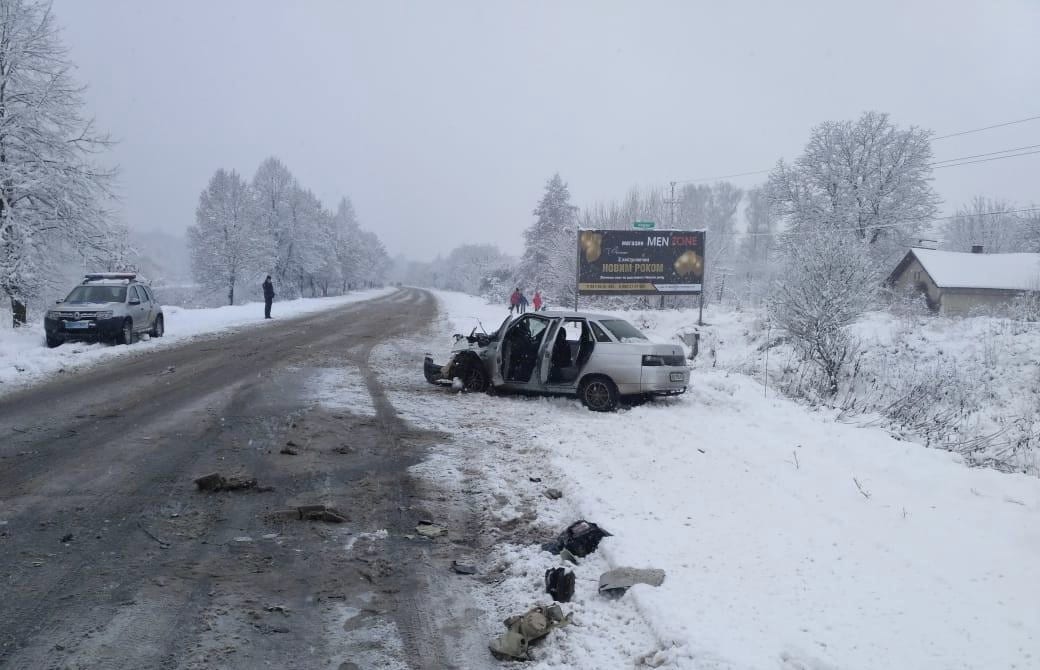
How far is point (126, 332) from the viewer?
1700cm

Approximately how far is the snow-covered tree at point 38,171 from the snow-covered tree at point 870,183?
4099 cm

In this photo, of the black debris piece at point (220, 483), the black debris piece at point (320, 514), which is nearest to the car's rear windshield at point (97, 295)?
the black debris piece at point (220, 483)

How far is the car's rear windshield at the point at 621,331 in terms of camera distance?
35.7ft

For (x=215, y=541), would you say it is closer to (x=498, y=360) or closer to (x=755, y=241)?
(x=498, y=360)

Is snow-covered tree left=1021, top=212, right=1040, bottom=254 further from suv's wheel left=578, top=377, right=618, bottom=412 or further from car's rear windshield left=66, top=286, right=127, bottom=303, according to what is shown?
car's rear windshield left=66, top=286, right=127, bottom=303

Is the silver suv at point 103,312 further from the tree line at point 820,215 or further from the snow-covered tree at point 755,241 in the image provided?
the snow-covered tree at point 755,241

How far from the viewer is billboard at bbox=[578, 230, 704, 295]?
25297 millimetres

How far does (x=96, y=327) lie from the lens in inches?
640

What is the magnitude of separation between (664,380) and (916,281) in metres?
38.4

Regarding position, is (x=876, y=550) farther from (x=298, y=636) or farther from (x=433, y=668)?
(x=298, y=636)

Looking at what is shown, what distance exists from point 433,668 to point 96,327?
55.3 feet

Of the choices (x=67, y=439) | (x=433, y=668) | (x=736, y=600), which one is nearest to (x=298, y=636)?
(x=433, y=668)

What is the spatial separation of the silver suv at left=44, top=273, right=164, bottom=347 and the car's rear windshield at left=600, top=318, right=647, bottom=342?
13.7 metres

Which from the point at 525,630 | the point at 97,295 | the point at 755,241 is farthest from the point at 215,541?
the point at 755,241
